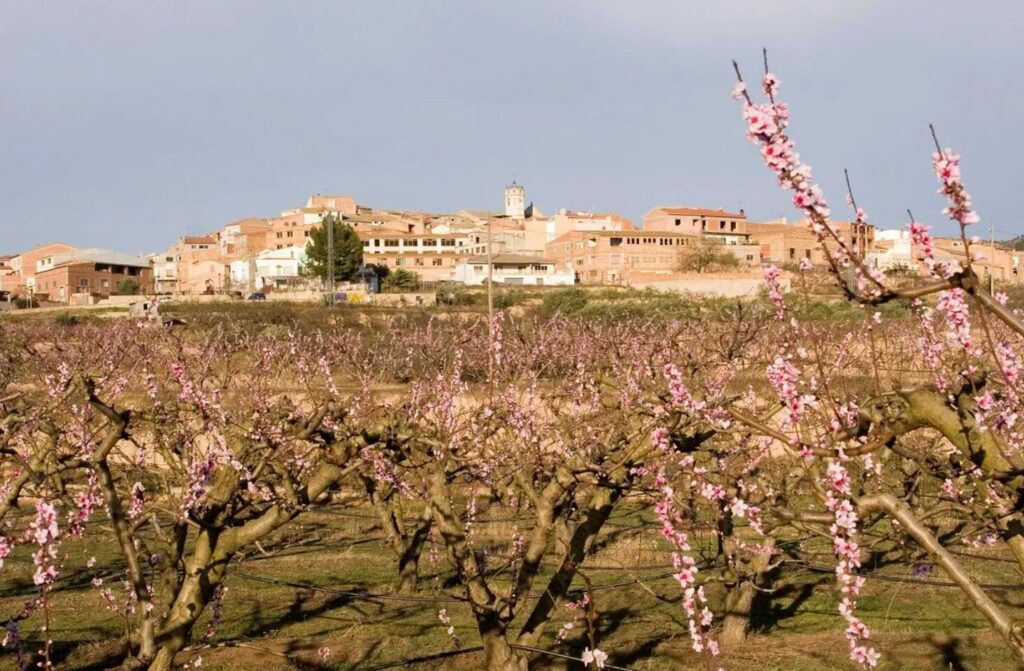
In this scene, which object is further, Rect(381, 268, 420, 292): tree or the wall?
Rect(381, 268, 420, 292): tree

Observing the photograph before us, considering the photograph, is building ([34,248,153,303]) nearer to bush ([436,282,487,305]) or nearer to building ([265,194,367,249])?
building ([265,194,367,249])

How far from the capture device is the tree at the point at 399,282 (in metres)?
89.6

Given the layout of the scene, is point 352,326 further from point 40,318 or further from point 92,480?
point 92,480

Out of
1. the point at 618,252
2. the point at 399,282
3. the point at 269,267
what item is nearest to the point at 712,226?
the point at 618,252

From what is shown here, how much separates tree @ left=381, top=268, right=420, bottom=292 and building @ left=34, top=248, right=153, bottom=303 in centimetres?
2745

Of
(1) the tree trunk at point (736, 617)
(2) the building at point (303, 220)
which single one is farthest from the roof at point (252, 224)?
(1) the tree trunk at point (736, 617)

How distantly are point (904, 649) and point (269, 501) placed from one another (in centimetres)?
724

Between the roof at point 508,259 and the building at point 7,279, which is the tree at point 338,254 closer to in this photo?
the roof at point 508,259

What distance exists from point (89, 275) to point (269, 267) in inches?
702

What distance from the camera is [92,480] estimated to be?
10086 mm

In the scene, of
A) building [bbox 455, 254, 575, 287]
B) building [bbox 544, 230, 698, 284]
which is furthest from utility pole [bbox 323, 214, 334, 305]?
building [bbox 544, 230, 698, 284]

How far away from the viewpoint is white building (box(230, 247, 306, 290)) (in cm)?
9701

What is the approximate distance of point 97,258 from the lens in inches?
4385

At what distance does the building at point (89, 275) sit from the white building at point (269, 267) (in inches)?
373
